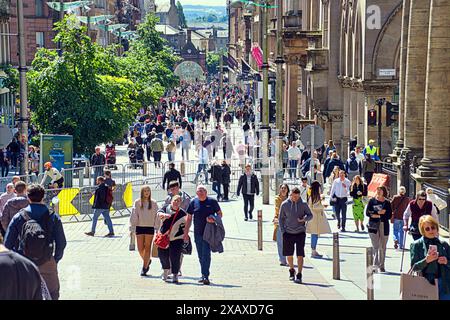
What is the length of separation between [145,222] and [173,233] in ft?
3.39

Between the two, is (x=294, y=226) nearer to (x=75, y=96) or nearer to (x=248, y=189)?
(x=248, y=189)

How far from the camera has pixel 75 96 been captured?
43.8 m

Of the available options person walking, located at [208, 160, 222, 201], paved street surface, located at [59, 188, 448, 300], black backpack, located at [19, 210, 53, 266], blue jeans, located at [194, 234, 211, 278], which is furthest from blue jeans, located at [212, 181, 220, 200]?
→ black backpack, located at [19, 210, 53, 266]

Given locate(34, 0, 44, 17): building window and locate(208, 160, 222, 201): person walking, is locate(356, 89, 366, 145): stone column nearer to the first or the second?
locate(208, 160, 222, 201): person walking

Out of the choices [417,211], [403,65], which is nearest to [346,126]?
[403,65]

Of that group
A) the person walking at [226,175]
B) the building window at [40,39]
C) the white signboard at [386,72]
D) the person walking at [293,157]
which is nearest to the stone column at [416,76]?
the person walking at [226,175]

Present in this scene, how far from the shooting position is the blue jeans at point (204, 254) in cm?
1905

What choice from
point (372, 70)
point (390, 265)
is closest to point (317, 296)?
point (390, 265)

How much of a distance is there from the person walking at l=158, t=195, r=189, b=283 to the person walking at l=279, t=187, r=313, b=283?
1.61 metres

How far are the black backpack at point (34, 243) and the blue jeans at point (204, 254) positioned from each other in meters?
5.16

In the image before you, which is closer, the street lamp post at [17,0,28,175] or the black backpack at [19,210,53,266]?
the black backpack at [19,210,53,266]

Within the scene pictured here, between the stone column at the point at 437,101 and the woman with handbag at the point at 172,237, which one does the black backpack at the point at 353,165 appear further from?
the woman with handbag at the point at 172,237

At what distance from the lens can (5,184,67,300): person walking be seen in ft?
46.0
